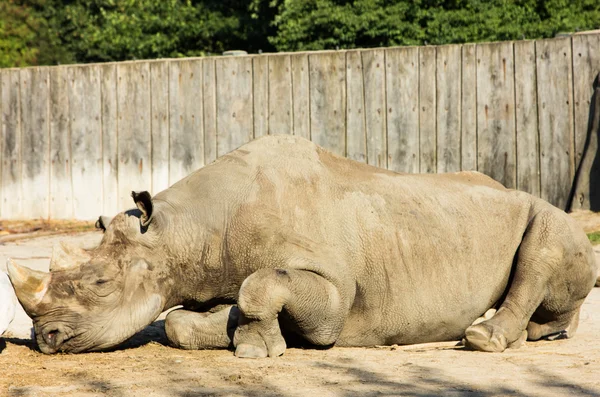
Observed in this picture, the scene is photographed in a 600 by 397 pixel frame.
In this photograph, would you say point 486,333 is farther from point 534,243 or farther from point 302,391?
point 302,391

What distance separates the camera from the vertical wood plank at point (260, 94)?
44.8 ft

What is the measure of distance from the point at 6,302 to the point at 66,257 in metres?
0.47

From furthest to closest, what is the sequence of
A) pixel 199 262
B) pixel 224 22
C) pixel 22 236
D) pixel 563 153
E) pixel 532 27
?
pixel 224 22 < pixel 532 27 < pixel 22 236 < pixel 563 153 < pixel 199 262

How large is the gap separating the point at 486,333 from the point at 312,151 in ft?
5.27

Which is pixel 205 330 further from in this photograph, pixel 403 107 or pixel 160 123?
pixel 160 123

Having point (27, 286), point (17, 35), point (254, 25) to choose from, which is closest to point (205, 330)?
point (27, 286)

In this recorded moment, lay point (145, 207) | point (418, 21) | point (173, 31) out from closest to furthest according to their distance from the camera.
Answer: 1. point (145, 207)
2. point (418, 21)
3. point (173, 31)

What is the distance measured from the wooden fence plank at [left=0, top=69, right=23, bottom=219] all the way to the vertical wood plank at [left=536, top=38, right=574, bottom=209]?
7.56 meters

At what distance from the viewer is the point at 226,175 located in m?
6.40

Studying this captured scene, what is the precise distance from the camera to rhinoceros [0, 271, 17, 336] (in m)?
5.95

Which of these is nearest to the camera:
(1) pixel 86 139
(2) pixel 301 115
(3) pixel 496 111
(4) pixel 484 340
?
(4) pixel 484 340

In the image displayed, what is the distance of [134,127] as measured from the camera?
1447 centimetres

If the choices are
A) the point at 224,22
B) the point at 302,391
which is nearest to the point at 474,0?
the point at 224,22

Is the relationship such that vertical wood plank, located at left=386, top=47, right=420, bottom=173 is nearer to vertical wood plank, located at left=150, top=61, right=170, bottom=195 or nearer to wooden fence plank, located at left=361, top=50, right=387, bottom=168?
wooden fence plank, located at left=361, top=50, right=387, bottom=168
